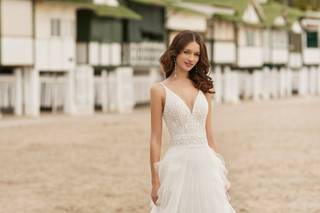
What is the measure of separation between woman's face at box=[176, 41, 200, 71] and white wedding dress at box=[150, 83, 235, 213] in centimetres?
21

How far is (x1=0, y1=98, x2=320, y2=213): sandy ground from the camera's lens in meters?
11.1

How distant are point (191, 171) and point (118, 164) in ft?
33.9

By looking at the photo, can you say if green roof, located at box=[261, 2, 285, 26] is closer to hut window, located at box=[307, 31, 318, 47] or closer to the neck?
hut window, located at box=[307, 31, 318, 47]

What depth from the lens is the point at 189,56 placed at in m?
5.40

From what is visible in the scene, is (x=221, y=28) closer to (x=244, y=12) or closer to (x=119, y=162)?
(x=244, y=12)

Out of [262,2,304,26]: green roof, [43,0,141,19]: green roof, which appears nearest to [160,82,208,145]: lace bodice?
[43,0,141,19]: green roof

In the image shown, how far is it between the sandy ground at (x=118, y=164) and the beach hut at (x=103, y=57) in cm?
458

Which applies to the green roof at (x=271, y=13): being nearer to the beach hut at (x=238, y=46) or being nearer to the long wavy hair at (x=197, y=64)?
the beach hut at (x=238, y=46)

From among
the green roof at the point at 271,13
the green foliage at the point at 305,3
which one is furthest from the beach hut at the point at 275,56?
the green foliage at the point at 305,3

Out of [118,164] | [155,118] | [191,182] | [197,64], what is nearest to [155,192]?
[191,182]

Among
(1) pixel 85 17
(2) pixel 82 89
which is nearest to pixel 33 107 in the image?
(2) pixel 82 89

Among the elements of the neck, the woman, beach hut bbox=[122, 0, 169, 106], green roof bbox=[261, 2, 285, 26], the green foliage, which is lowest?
the woman

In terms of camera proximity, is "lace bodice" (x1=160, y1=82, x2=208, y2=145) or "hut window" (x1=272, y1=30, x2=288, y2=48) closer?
"lace bodice" (x1=160, y1=82, x2=208, y2=145)

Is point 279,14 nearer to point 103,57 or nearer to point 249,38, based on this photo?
point 249,38
